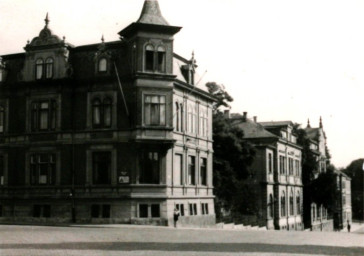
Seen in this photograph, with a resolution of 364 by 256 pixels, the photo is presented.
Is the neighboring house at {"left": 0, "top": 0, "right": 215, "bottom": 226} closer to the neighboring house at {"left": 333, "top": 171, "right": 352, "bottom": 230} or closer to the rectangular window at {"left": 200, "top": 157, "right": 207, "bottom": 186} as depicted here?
the rectangular window at {"left": 200, "top": 157, "right": 207, "bottom": 186}

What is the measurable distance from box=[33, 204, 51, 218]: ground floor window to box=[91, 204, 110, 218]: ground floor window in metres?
3.49

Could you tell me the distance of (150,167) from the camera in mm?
37750

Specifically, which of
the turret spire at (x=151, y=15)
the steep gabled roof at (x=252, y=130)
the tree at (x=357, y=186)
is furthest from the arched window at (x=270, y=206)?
the tree at (x=357, y=186)

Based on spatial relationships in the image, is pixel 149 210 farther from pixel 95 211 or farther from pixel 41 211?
pixel 41 211

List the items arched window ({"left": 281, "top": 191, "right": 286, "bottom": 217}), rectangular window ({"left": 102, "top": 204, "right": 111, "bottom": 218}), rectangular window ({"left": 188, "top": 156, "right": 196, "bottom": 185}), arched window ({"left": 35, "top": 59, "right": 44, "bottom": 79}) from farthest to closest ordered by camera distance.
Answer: arched window ({"left": 281, "top": 191, "right": 286, "bottom": 217}), rectangular window ({"left": 188, "top": 156, "right": 196, "bottom": 185}), arched window ({"left": 35, "top": 59, "right": 44, "bottom": 79}), rectangular window ({"left": 102, "top": 204, "right": 111, "bottom": 218})

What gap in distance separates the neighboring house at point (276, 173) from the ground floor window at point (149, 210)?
22.6m

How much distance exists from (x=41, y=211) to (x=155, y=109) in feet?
36.3

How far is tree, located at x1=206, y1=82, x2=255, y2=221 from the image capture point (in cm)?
5125

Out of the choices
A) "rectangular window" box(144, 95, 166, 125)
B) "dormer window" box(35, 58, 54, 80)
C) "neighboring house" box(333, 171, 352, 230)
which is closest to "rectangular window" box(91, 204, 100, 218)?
"rectangular window" box(144, 95, 166, 125)

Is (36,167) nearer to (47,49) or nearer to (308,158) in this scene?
(47,49)

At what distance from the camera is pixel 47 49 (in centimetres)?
4019

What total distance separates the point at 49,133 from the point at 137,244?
20.3 meters

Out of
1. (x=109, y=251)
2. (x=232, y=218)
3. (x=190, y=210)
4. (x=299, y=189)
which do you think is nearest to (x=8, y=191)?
(x=190, y=210)

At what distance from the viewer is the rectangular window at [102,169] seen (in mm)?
38500
